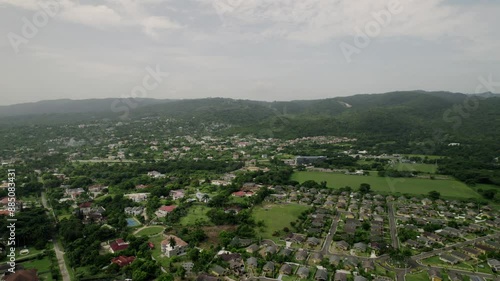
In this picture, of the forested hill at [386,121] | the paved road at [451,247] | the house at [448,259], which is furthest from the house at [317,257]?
the forested hill at [386,121]

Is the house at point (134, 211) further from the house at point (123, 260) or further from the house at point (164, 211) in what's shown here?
the house at point (123, 260)

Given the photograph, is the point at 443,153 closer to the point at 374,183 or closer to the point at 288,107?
the point at 374,183

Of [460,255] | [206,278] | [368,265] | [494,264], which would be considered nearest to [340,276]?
[368,265]

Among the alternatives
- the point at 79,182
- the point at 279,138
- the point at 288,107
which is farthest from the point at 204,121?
the point at 79,182

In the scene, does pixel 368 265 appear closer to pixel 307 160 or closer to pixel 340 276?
pixel 340 276

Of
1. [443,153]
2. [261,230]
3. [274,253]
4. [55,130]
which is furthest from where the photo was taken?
[55,130]
